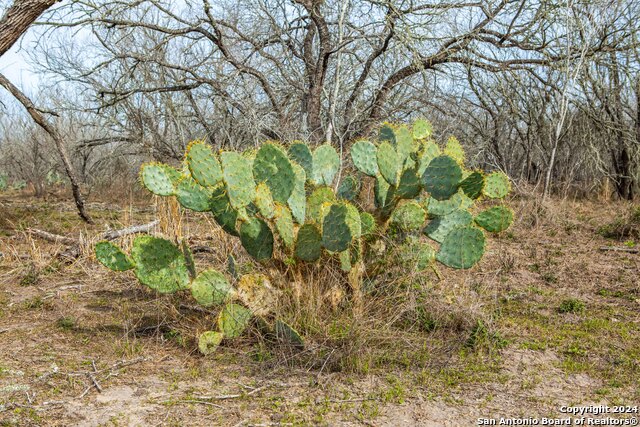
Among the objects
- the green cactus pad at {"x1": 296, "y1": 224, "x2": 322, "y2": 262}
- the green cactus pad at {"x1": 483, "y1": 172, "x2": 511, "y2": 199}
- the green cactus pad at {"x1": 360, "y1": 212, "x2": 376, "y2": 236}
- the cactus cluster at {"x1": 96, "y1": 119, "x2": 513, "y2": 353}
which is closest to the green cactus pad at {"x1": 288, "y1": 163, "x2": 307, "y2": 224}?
the cactus cluster at {"x1": 96, "y1": 119, "x2": 513, "y2": 353}

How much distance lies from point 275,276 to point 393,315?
0.77 meters

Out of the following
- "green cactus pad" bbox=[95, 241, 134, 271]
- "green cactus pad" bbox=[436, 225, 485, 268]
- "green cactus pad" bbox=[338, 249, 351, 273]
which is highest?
"green cactus pad" bbox=[436, 225, 485, 268]

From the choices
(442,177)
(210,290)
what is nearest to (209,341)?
(210,290)

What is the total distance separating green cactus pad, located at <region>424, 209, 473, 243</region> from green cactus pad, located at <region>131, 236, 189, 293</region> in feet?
5.48

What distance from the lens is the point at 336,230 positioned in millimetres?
3551

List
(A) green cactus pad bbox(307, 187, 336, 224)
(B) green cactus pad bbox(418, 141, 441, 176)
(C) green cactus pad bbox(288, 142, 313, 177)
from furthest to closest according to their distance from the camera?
(C) green cactus pad bbox(288, 142, 313, 177) < (A) green cactus pad bbox(307, 187, 336, 224) < (B) green cactus pad bbox(418, 141, 441, 176)

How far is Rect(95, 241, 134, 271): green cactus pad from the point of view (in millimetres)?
3743

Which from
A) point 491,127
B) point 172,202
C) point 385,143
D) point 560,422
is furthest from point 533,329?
point 491,127

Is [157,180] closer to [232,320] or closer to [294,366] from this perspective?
[232,320]

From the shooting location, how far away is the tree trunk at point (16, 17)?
218 inches

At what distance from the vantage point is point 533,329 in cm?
410

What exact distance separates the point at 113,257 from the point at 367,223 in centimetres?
157

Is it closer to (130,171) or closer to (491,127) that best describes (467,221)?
(491,127)

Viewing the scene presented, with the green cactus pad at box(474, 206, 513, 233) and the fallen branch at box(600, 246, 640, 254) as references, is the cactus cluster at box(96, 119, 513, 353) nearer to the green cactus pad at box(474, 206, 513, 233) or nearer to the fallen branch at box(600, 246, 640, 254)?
the green cactus pad at box(474, 206, 513, 233)
